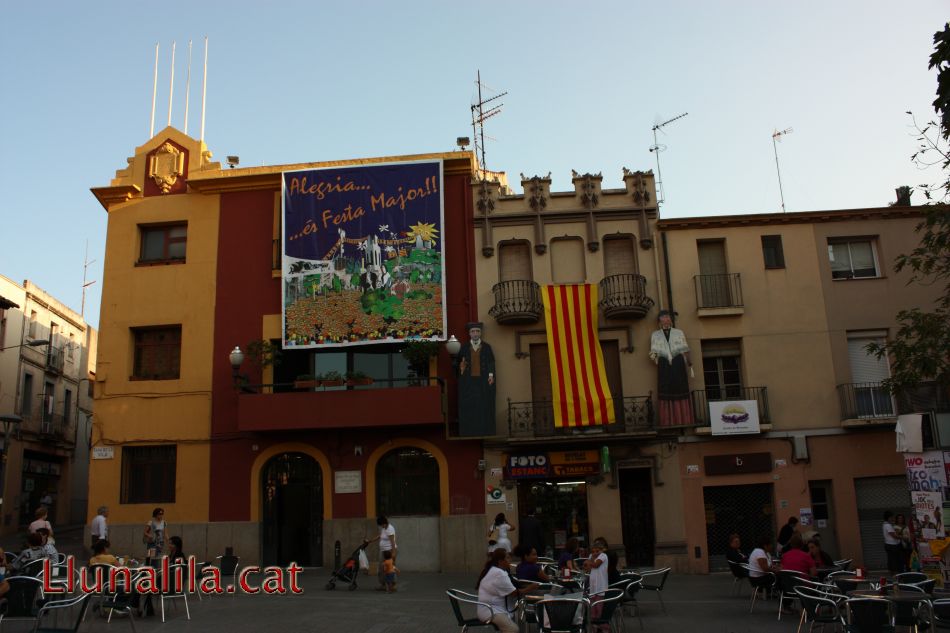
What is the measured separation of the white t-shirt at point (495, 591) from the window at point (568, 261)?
13535 mm

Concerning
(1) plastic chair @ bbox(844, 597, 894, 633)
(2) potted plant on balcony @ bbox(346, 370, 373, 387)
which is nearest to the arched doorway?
(2) potted plant on balcony @ bbox(346, 370, 373, 387)

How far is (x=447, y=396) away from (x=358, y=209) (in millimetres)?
6208

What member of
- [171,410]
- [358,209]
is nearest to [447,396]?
[358,209]

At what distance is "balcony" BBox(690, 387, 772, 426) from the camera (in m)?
22.1

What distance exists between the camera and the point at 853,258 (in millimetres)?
23562

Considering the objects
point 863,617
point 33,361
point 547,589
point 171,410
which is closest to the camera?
point 863,617

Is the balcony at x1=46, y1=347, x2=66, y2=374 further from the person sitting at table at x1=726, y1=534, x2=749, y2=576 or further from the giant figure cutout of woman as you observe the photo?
the person sitting at table at x1=726, y1=534, x2=749, y2=576

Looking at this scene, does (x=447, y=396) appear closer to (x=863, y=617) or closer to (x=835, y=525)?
(x=835, y=525)

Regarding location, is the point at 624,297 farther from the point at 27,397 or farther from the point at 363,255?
the point at 27,397

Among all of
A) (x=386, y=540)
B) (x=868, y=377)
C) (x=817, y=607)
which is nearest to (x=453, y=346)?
(x=386, y=540)

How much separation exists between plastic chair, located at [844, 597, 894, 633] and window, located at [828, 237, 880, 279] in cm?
1522

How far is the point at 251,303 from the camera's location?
78.1 ft

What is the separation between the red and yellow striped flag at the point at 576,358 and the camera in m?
21.9

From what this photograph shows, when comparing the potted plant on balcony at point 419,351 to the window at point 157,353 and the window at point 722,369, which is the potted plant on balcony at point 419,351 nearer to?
the window at point 157,353
